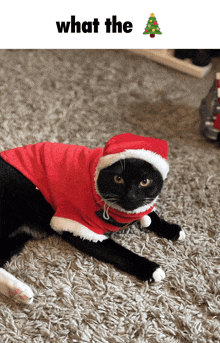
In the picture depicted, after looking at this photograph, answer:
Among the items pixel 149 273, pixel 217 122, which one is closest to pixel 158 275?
pixel 149 273

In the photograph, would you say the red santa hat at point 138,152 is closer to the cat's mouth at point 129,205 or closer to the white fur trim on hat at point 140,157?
the white fur trim on hat at point 140,157

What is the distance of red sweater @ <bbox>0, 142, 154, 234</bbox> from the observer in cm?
88

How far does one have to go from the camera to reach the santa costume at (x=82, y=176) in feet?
2.71

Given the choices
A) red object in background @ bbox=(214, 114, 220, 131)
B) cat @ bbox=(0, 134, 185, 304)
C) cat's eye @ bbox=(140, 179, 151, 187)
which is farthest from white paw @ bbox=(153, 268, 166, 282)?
red object in background @ bbox=(214, 114, 220, 131)

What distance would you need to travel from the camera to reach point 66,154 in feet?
3.11

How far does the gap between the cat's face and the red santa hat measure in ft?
0.04

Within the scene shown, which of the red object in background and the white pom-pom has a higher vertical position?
the red object in background

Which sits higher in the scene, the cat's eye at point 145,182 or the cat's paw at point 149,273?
the cat's eye at point 145,182

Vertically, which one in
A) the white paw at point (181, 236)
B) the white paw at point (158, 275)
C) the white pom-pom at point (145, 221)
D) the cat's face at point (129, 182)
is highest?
the cat's face at point (129, 182)

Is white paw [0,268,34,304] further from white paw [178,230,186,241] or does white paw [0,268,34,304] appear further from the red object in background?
the red object in background

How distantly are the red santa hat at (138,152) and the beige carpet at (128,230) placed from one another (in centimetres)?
30

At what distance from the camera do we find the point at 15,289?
0.85 meters
